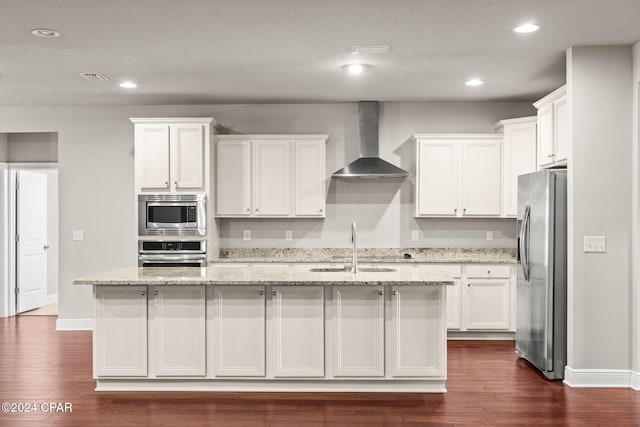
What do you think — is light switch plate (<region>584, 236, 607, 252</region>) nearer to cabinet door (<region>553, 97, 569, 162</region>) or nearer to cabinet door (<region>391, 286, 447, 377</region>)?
cabinet door (<region>553, 97, 569, 162</region>)

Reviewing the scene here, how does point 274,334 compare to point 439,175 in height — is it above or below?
below

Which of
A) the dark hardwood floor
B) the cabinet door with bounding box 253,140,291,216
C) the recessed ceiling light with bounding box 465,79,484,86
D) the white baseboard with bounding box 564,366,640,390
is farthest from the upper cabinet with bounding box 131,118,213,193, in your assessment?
the white baseboard with bounding box 564,366,640,390

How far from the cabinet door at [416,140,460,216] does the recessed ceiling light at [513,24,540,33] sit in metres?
2.22

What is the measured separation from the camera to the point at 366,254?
20.8 feet

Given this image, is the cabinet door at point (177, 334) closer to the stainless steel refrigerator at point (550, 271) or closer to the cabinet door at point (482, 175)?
the stainless steel refrigerator at point (550, 271)

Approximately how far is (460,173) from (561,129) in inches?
60.1

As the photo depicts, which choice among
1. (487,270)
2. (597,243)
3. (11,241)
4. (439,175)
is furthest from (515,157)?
(11,241)

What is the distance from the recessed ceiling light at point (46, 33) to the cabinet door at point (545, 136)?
4118 mm

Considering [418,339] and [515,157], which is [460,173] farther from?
[418,339]

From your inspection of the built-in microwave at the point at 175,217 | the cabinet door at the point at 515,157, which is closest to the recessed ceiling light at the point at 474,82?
the cabinet door at the point at 515,157

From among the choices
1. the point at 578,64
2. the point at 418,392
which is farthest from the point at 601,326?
the point at 578,64

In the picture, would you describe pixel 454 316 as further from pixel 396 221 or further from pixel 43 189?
pixel 43 189

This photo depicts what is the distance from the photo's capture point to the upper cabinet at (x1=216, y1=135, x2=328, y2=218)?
6148mm

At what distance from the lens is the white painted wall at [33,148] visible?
24.5ft
